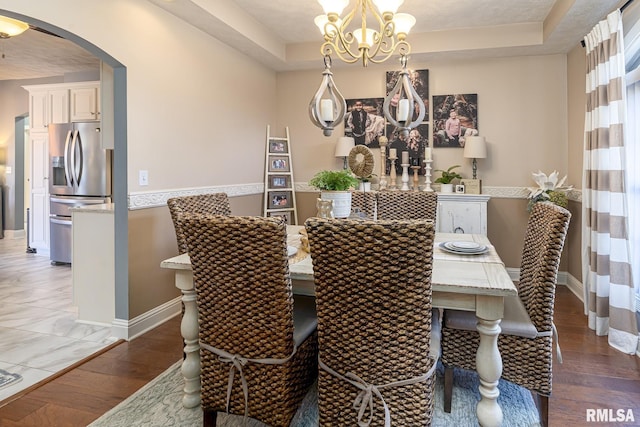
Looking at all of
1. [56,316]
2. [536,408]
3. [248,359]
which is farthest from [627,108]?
[56,316]

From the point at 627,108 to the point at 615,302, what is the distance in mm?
1398

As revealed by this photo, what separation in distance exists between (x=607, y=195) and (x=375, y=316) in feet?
7.86

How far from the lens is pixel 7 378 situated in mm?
2262

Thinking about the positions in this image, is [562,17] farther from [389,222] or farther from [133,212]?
[133,212]

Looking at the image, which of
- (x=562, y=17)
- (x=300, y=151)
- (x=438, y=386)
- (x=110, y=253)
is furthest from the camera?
(x=300, y=151)

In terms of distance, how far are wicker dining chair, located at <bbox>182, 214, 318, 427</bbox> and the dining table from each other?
238mm

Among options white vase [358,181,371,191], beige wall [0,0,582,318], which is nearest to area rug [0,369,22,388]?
beige wall [0,0,582,318]

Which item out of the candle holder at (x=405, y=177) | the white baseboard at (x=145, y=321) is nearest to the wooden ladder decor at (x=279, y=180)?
the candle holder at (x=405, y=177)

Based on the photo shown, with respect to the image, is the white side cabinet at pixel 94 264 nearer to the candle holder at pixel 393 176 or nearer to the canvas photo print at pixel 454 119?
the candle holder at pixel 393 176

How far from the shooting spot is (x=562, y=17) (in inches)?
125

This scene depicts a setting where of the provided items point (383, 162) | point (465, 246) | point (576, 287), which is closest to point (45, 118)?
point (383, 162)

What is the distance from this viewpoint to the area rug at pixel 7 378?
7.23 ft

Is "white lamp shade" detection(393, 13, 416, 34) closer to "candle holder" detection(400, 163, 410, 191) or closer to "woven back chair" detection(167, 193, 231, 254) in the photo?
"woven back chair" detection(167, 193, 231, 254)

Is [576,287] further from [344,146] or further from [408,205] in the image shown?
[344,146]
